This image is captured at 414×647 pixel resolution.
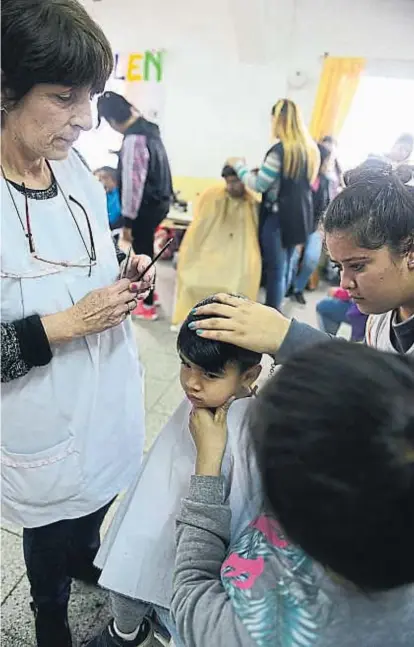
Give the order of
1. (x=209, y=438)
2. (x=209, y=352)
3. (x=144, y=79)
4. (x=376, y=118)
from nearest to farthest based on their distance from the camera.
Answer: (x=209, y=438), (x=209, y=352), (x=376, y=118), (x=144, y=79)

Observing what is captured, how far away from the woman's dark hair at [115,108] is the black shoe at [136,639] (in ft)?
8.23

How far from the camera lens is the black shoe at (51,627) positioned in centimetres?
119

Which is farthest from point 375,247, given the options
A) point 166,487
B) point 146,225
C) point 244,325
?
point 146,225

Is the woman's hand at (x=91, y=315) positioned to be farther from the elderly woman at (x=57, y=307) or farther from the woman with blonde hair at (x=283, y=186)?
the woman with blonde hair at (x=283, y=186)

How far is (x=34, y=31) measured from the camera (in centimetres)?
77

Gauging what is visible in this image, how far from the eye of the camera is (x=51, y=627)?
3.94 ft

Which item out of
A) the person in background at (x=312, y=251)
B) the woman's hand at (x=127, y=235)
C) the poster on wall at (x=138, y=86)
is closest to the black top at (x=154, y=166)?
the woman's hand at (x=127, y=235)

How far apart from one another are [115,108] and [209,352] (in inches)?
94.7

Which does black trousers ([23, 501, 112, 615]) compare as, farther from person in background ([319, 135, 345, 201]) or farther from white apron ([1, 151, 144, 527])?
person in background ([319, 135, 345, 201])

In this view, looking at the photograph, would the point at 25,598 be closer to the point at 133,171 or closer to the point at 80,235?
the point at 80,235

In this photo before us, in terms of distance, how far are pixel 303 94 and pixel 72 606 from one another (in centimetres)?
432

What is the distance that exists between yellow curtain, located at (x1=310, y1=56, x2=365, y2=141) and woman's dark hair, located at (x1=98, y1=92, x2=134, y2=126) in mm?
1764

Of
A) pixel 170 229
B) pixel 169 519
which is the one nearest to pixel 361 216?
pixel 169 519

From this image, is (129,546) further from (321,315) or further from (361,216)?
(321,315)
